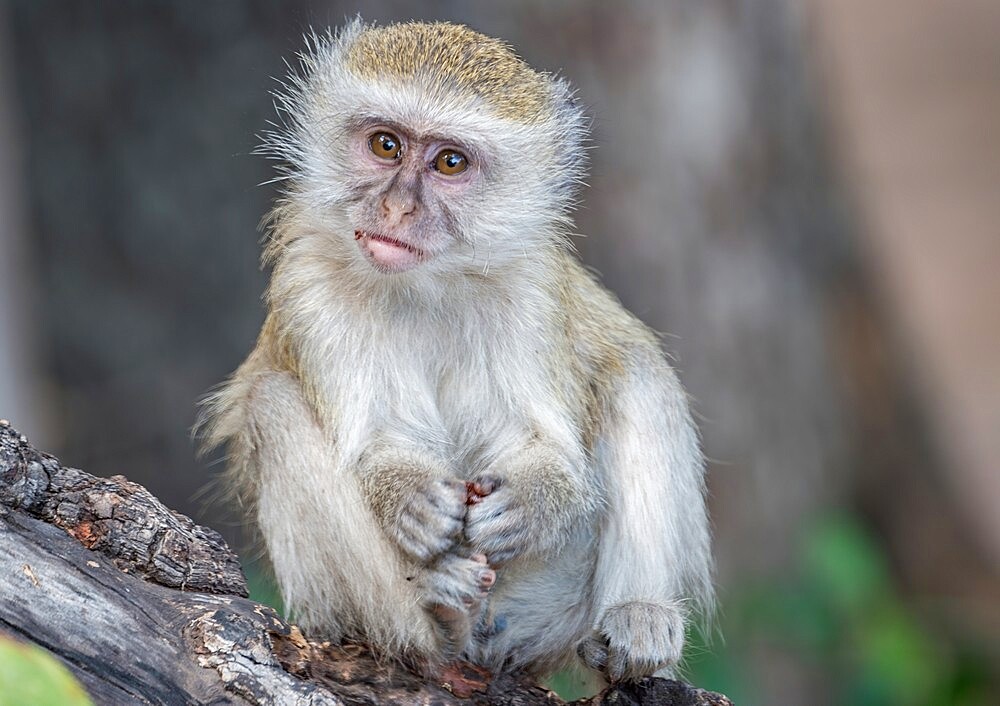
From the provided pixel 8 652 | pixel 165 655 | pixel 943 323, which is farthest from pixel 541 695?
pixel 943 323

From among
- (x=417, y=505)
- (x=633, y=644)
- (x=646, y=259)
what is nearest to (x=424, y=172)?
(x=417, y=505)

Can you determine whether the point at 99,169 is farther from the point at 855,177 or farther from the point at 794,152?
the point at 855,177

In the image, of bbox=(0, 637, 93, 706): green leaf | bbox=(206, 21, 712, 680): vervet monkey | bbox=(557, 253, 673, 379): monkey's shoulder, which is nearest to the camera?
bbox=(0, 637, 93, 706): green leaf

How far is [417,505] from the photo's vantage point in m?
4.25

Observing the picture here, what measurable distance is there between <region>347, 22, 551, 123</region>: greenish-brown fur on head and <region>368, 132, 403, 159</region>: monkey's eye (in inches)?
9.0

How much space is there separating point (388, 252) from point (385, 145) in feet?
1.73

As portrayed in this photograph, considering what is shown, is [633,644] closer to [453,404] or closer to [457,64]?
[453,404]

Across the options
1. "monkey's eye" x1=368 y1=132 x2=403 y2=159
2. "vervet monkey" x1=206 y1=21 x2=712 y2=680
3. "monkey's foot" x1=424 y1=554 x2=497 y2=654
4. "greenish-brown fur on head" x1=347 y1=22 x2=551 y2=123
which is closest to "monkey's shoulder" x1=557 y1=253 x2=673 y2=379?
"vervet monkey" x1=206 y1=21 x2=712 y2=680

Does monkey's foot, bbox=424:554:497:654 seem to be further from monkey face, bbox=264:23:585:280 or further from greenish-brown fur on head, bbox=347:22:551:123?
greenish-brown fur on head, bbox=347:22:551:123

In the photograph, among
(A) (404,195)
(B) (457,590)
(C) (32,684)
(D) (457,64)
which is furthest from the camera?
(D) (457,64)

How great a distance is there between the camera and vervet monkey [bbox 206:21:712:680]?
14.1ft

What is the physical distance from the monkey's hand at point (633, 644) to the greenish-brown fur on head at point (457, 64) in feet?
6.33

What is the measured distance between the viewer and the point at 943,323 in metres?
15.3

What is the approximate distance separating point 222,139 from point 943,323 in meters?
10.4
